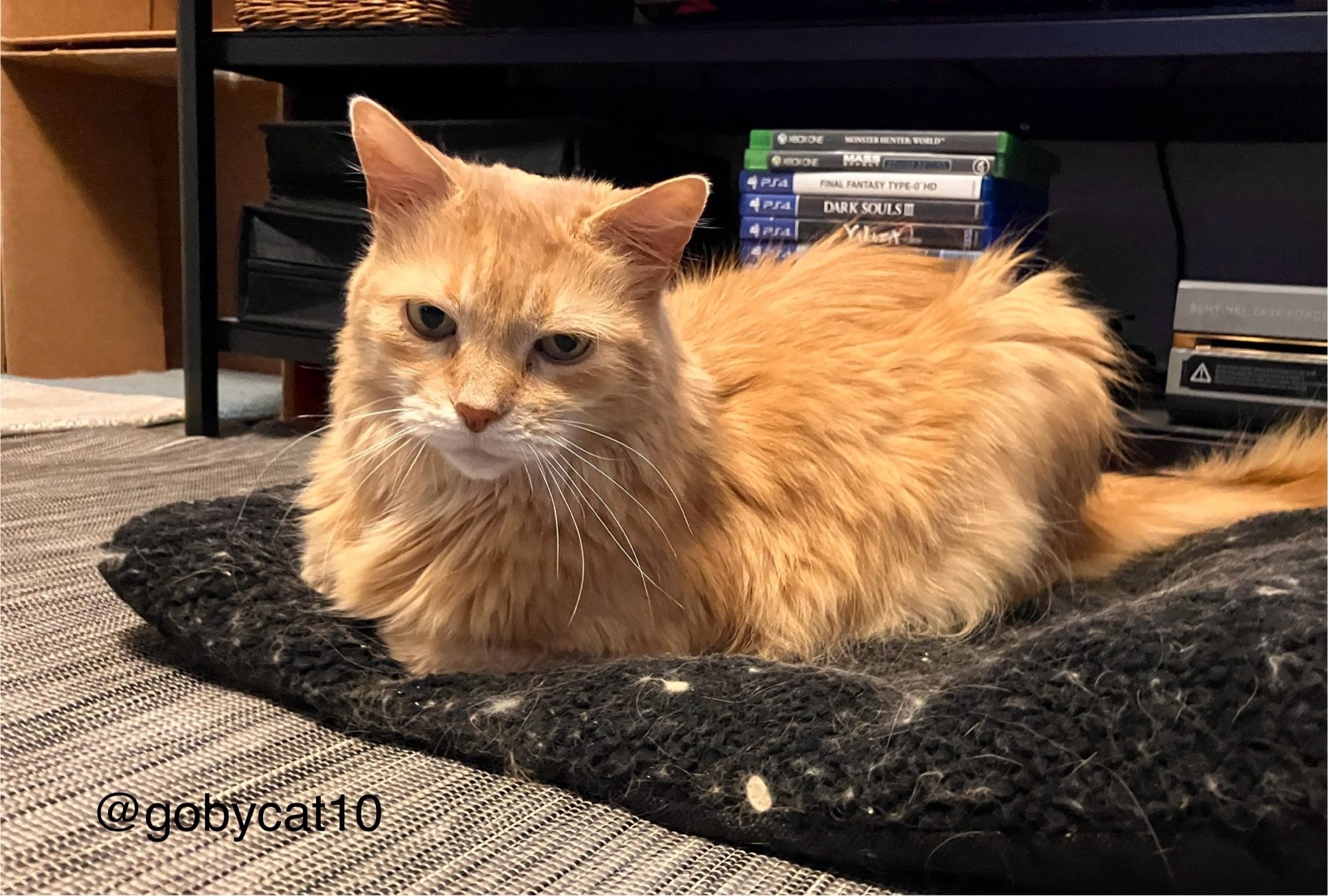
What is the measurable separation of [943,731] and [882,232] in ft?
4.11

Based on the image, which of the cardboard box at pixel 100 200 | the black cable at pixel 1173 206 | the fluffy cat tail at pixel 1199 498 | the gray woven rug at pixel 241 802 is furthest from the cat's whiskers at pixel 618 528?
the cardboard box at pixel 100 200

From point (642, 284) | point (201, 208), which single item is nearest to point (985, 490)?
point (642, 284)

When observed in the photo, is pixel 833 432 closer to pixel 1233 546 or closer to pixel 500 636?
pixel 500 636

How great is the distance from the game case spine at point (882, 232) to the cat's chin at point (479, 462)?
0.99 m

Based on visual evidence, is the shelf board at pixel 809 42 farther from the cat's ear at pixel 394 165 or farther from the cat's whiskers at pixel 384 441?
the cat's whiskers at pixel 384 441

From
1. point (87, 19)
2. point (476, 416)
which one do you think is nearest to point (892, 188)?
point (476, 416)

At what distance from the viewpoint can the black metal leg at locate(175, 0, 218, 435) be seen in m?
2.02

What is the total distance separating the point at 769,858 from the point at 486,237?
Answer: 0.60 metres

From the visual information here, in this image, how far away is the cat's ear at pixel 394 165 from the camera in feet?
2.99

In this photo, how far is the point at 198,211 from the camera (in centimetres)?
209

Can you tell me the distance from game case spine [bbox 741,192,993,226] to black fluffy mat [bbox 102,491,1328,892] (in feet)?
2.99

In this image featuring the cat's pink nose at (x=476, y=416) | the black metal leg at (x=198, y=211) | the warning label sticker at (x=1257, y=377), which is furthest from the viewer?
the black metal leg at (x=198, y=211)

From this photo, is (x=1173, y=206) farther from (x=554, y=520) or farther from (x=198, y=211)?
(x=198, y=211)

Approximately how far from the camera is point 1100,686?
775mm
